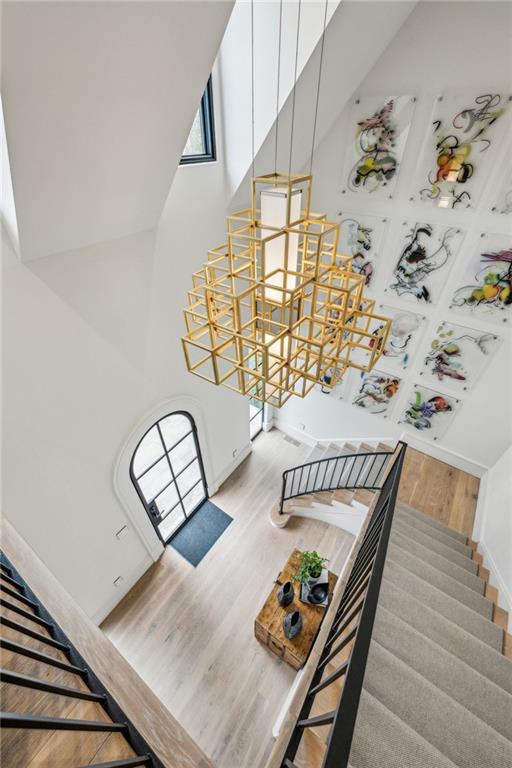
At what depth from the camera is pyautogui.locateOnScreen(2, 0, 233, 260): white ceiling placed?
133cm

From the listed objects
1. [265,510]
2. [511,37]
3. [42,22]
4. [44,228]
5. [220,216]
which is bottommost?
[265,510]

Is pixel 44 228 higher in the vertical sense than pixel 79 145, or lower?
lower

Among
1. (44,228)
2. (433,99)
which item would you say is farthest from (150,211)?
(433,99)

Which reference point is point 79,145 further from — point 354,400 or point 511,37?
point 354,400

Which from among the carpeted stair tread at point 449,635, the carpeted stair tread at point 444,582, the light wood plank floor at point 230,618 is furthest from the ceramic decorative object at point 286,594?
the carpeted stair tread at point 449,635

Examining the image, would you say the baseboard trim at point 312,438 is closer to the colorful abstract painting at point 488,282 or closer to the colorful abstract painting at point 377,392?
the colorful abstract painting at point 377,392

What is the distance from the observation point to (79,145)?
1777 millimetres

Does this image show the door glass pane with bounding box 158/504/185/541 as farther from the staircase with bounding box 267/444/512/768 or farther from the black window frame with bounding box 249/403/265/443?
the staircase with bounding box 267/444/512/768

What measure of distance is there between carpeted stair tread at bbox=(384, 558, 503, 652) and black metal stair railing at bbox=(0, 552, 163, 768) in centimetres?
197

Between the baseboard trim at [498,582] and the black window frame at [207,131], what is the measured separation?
4430 millimetres

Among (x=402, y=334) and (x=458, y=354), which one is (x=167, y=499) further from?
(x=458, y=354)

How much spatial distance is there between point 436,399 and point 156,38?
13.9 ft

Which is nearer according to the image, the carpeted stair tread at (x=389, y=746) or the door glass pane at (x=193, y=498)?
the carpeted stair tread at (x=389, y=746)

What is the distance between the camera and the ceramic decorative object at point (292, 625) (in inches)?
138
